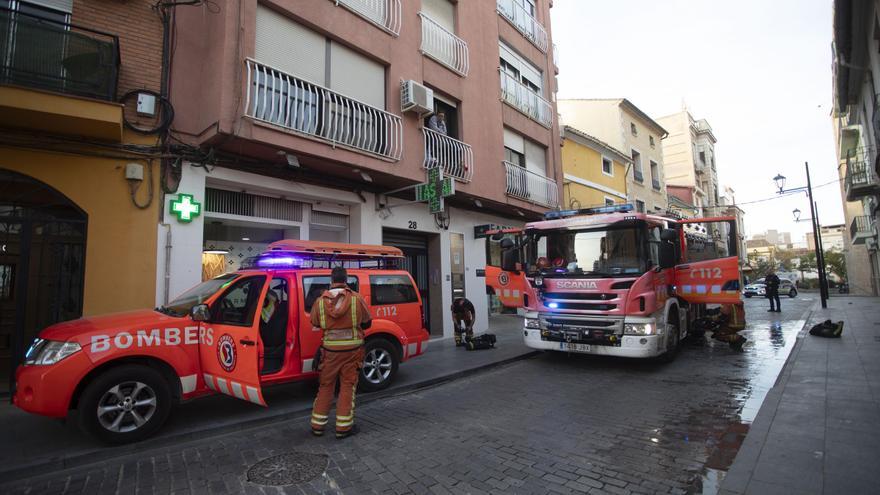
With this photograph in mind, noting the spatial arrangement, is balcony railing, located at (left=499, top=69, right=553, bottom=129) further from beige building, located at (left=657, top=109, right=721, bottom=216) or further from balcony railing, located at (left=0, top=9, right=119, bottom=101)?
beige building, located at (left=657, top=109, right=721, bottom=216)

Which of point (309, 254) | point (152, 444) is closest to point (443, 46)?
point (309, 254)

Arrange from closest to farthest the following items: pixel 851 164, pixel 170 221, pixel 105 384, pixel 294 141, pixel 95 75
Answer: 1. pixel 105 384
2. pixel 95 75
3. pixel 170 221
4. pixel 294 141
5. pixel 851 164

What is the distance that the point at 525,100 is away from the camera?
51.8 ft

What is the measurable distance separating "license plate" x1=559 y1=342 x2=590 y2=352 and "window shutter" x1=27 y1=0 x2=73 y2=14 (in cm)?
975

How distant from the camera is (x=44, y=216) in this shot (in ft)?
21.7

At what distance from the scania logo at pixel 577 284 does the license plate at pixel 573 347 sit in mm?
1019

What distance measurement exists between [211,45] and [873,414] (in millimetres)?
10535

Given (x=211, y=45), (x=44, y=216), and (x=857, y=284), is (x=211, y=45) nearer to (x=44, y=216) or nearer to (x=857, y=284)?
(x=44, y=216)

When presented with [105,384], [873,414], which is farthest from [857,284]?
[105,384]

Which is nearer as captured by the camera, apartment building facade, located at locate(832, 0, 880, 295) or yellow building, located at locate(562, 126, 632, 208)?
apartment building facade, located at locate(832, 0, 880, 295)

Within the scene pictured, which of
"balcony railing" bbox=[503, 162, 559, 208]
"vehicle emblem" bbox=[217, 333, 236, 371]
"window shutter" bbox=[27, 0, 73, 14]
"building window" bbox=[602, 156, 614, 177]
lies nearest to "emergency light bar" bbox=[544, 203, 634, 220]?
"balcony railing" bbox=[503, 162, 559, 208]

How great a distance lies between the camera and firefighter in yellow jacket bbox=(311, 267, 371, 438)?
15.5ft

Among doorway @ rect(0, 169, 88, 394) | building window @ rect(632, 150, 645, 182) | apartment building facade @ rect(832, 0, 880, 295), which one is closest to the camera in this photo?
doorway @ rect(0, 169, 88, 394)

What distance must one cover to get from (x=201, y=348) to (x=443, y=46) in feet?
33.4
